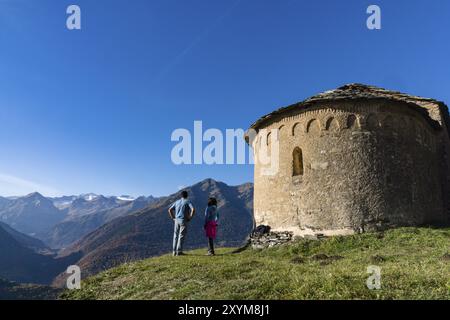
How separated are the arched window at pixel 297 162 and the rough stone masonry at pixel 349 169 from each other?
0.14 ft

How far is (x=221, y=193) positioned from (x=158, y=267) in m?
149

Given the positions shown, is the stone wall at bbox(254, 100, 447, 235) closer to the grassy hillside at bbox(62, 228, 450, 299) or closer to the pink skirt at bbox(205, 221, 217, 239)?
the grassy hillside at bbox(62, 228, 450, 299)

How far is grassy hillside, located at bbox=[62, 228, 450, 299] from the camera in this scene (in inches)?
230

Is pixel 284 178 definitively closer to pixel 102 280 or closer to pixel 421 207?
pixel 421 207

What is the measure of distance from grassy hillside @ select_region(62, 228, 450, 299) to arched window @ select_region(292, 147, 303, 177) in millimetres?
3024

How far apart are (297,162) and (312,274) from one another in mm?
7417

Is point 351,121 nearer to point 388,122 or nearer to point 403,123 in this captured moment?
point 388,122

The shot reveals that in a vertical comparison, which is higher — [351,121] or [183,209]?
[351,121]

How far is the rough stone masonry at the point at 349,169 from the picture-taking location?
41.5ft

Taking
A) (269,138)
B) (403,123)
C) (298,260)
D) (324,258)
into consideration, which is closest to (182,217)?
(298,260)

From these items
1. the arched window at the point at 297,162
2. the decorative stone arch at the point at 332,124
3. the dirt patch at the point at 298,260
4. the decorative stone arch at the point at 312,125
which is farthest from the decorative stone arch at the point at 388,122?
the dirt patch at the point at 298,260

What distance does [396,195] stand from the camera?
1288 cm

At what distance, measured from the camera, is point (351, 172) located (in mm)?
12898
